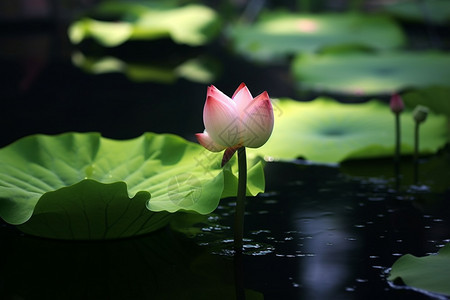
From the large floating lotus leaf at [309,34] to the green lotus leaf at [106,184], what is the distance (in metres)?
2.19

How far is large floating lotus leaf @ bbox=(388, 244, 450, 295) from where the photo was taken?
967mm

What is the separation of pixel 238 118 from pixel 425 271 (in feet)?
1.06

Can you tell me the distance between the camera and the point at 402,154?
68.5 inches

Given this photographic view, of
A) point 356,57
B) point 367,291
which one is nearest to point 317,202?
point 367,291

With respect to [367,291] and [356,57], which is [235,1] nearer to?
[356,57]

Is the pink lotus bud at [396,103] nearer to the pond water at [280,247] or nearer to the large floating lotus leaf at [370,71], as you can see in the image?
the pond water at [280,247]

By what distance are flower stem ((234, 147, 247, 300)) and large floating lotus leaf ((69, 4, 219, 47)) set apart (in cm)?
252

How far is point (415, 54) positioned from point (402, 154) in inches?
59.2

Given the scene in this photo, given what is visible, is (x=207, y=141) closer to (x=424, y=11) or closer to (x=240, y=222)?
(x=240, y=222)

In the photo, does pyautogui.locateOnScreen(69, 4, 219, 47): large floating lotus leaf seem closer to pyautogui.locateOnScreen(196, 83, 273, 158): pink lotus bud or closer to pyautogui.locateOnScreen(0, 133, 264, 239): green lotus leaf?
pyautogui.locateOnScreen(0, 133, 264, 239): green lotus leaf

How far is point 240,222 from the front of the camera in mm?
1126

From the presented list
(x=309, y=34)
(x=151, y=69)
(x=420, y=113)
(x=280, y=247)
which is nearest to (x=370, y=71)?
(x=151, y=69)

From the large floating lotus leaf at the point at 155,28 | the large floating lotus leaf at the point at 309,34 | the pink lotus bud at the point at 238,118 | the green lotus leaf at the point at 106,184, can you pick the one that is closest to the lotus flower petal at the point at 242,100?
the pink lotus bud at the point at 238,118

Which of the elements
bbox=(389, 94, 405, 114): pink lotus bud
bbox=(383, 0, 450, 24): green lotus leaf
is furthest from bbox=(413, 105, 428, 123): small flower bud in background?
bbox=(383, 0, 450, 24): green lotus leaf
